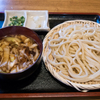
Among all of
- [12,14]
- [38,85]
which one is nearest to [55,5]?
[12,14]

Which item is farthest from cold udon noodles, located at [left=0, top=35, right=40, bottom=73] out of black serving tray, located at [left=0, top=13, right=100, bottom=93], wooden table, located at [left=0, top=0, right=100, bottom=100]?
wooden table, located at [left=0, top=0, right=100, bottom=100]

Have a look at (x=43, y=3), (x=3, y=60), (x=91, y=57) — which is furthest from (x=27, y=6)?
(x=91, y=57)

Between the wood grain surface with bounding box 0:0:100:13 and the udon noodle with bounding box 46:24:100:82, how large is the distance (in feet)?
3.17

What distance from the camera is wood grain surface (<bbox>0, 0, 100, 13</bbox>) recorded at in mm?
2463

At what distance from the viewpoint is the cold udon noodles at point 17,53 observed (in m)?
1.24

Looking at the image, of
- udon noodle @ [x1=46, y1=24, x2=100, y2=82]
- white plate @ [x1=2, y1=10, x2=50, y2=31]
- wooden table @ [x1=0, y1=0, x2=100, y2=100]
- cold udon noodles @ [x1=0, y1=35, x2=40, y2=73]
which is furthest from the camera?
wooden table @ [x1=0, y1=0, x2=100, y2=100]

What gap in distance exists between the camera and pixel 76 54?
1.45m

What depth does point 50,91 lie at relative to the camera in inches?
51.4

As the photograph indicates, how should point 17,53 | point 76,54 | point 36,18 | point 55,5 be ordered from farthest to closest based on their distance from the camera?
1. point 55,5
2. point 36,18
3. point 76,54
4. point 17,53

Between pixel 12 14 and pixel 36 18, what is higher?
pixel 12 14

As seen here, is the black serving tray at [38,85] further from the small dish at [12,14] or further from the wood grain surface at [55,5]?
the wood grain surface at [55,5]

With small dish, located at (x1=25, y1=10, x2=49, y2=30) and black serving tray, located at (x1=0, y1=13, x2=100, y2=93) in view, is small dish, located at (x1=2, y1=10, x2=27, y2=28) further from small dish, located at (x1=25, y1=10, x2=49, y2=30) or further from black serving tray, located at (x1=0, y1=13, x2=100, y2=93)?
black serving tray, located at (x1=0, y1=13, x2=100, y2=93)

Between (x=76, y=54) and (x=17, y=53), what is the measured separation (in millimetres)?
794

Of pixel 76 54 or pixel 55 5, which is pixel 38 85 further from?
pixel 55 5
